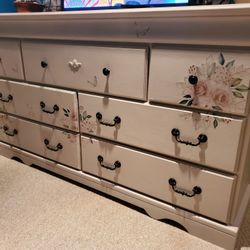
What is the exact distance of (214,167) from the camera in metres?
0.84

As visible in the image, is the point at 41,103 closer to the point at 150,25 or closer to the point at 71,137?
the point at 71,137

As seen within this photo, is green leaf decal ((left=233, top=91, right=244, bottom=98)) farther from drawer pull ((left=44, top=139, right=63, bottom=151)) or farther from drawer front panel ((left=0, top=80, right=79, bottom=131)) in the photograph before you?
drawer pull ((left=44, top=139, right=63, bottom=151))

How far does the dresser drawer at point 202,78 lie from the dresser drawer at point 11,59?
714 mm

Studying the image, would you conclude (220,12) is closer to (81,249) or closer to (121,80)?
(121,80)

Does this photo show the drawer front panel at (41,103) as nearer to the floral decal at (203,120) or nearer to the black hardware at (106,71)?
the black hardware at (106,71)

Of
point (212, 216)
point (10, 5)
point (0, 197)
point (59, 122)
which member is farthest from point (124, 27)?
point (10, 5)

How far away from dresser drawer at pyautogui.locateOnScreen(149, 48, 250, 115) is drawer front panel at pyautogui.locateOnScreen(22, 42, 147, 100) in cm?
6

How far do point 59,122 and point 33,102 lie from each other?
7.5 inches

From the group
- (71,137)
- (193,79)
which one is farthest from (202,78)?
(71,137)

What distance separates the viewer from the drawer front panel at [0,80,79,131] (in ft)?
3.69

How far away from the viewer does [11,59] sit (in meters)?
1.26

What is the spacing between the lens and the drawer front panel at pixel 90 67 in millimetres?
900

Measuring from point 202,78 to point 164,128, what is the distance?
217mm

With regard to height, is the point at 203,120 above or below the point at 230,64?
below
